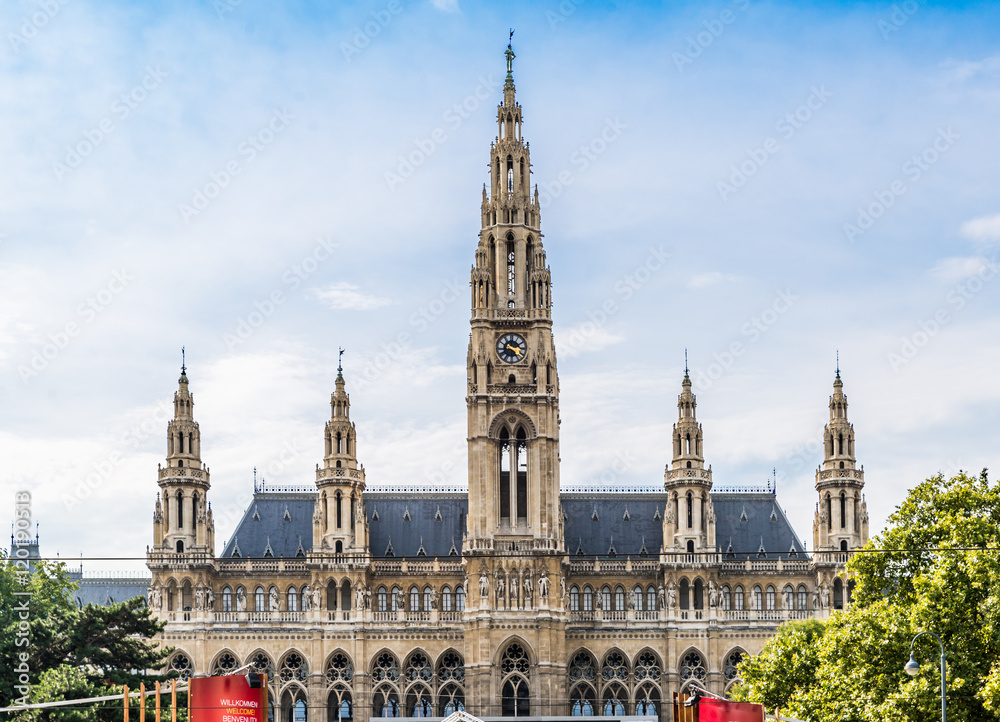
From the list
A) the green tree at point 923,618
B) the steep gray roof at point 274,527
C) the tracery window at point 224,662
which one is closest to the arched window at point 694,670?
the steep gray roof at point 274,527

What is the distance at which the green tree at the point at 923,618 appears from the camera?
233 feet

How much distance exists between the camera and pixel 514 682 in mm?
127188

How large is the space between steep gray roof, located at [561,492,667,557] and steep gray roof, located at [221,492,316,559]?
2185cm

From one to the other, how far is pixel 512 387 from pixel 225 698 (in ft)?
247

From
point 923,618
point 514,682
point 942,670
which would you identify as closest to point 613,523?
point 514,682

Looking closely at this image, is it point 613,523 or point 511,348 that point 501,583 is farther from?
point 511,348

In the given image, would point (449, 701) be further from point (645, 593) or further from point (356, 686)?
point (645, 593)

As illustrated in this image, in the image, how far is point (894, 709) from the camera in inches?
2830

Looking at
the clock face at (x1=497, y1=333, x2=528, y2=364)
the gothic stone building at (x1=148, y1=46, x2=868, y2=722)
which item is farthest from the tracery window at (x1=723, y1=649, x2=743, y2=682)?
the clock face at (x1=497, y1=333, x2=528, y2=364)

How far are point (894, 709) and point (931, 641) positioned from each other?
336 cm

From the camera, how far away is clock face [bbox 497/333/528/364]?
5212 inches

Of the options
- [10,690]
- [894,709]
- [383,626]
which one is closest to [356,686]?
[383,626]

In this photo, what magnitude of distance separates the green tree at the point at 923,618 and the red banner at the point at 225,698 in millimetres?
29340

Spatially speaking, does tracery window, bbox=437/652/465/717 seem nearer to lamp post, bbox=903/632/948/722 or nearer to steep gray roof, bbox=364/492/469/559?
steep gray roof, bbox=364/492/469/559
